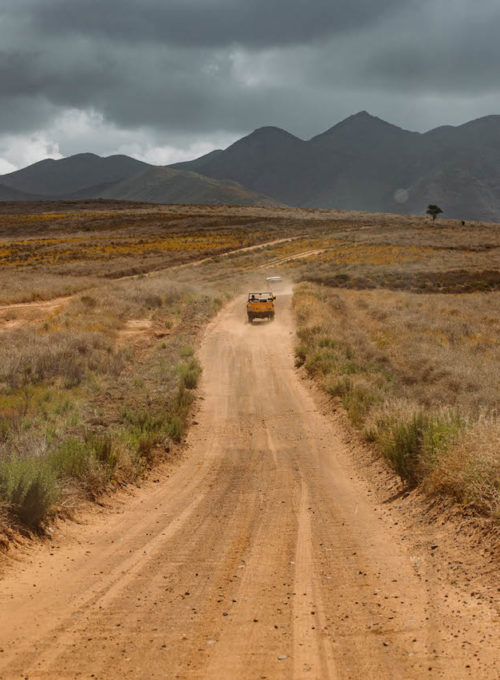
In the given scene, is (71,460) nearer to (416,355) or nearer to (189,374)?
(189,374)

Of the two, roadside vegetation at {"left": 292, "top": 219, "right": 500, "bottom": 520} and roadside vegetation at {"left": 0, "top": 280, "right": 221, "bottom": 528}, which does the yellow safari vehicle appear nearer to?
roadside vegetation at {"left": 292, "top": 219, "right": 500, "bottom": 520}

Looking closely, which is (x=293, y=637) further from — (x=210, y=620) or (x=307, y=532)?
(x=307, y=532)

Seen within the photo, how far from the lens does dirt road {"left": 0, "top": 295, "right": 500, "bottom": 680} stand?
446cm

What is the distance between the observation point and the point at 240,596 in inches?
223

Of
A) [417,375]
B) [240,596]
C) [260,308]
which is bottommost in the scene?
[417,375]

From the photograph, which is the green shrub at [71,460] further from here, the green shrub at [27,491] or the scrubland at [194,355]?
the green shrub at [27,491]

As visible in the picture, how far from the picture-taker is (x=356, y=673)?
431 centimetres

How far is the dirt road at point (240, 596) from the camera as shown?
14.6 ft

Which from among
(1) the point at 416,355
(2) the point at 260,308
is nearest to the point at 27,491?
(1) the point at 416,355

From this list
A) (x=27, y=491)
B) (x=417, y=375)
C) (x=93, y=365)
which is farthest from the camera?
(x=93, y=365)

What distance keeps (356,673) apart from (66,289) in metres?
39.2

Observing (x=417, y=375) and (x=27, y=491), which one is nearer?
(x=27, y=491)

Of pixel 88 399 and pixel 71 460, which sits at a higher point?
pixel 71 460

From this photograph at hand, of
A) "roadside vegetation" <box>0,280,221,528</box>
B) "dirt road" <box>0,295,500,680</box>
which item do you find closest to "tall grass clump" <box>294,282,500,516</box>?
"dirt road" <box>0,295,500,680</box>
